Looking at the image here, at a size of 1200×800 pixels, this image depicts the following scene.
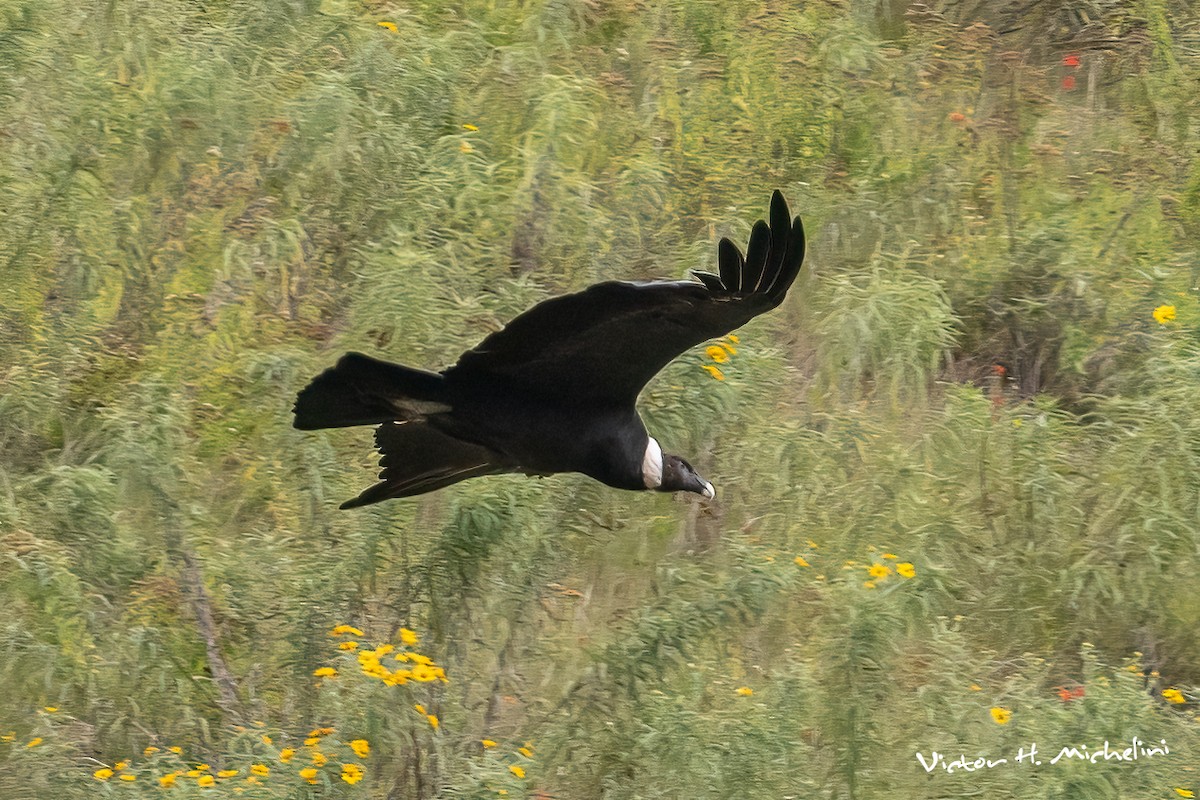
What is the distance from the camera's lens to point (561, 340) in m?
3.94

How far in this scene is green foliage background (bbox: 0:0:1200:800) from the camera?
16.5 ft

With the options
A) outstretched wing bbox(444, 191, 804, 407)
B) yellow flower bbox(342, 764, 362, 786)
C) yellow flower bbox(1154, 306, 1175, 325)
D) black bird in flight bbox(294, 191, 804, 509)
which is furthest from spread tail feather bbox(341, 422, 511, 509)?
yellow flower bbox(1154, 306, 1175, 325)

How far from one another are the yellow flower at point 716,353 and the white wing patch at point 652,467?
45.3 inches

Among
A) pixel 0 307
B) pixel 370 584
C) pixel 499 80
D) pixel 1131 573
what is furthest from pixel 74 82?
pixel 1131 573

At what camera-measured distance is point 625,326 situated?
3.87 m

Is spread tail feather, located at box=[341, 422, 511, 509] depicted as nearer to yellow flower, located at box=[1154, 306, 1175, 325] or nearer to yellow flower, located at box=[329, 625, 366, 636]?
yellow flower, located at box=[329, 625, 366, 636]

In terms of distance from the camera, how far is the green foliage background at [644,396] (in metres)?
5.02

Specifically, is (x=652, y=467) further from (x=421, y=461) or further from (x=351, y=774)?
(x=351, y=774)

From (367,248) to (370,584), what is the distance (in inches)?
60.0

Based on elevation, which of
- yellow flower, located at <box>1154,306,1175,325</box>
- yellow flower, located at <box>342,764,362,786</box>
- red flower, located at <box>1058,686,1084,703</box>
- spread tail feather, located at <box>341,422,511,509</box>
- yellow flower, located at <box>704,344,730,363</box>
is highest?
spread tail feather, located at <box>341,422,511,509</box>

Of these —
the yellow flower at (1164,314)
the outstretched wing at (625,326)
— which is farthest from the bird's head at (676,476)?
the yellow flower at (1164,314)

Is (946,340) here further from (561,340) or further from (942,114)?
(561,340)

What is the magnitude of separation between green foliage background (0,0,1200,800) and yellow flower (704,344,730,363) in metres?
0.05
